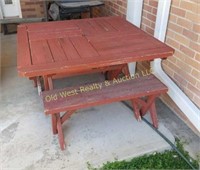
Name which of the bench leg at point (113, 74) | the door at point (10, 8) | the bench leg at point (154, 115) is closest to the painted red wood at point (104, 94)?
the bench leg at point (154, 115)

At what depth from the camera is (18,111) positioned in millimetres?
2588

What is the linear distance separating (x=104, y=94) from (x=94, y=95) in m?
0.09

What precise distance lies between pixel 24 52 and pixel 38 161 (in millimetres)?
908

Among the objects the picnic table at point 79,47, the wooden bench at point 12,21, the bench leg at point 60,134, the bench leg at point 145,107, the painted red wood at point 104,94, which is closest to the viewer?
the picnic table at point 79,47

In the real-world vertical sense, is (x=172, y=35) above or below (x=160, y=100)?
above

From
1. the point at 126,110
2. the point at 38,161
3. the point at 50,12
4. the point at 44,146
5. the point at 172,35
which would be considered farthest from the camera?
the point at 50,12

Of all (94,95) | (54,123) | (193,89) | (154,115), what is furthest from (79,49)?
(193,89)

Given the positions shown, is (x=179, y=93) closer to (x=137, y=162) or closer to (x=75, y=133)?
(x=137, y=162)

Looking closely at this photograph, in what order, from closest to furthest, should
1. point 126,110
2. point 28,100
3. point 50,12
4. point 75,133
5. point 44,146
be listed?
point 44,146 < point 75,133 < point 126,110 < point 28,100 < point 50,12

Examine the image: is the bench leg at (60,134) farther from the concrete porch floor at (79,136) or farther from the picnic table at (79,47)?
the picnic table at (79,47)

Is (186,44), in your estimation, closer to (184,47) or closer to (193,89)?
(184,47)

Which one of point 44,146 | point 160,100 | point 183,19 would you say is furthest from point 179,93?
point 44,146

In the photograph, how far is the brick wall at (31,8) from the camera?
4842 millimetres

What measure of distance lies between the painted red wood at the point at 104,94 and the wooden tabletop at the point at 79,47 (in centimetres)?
27
